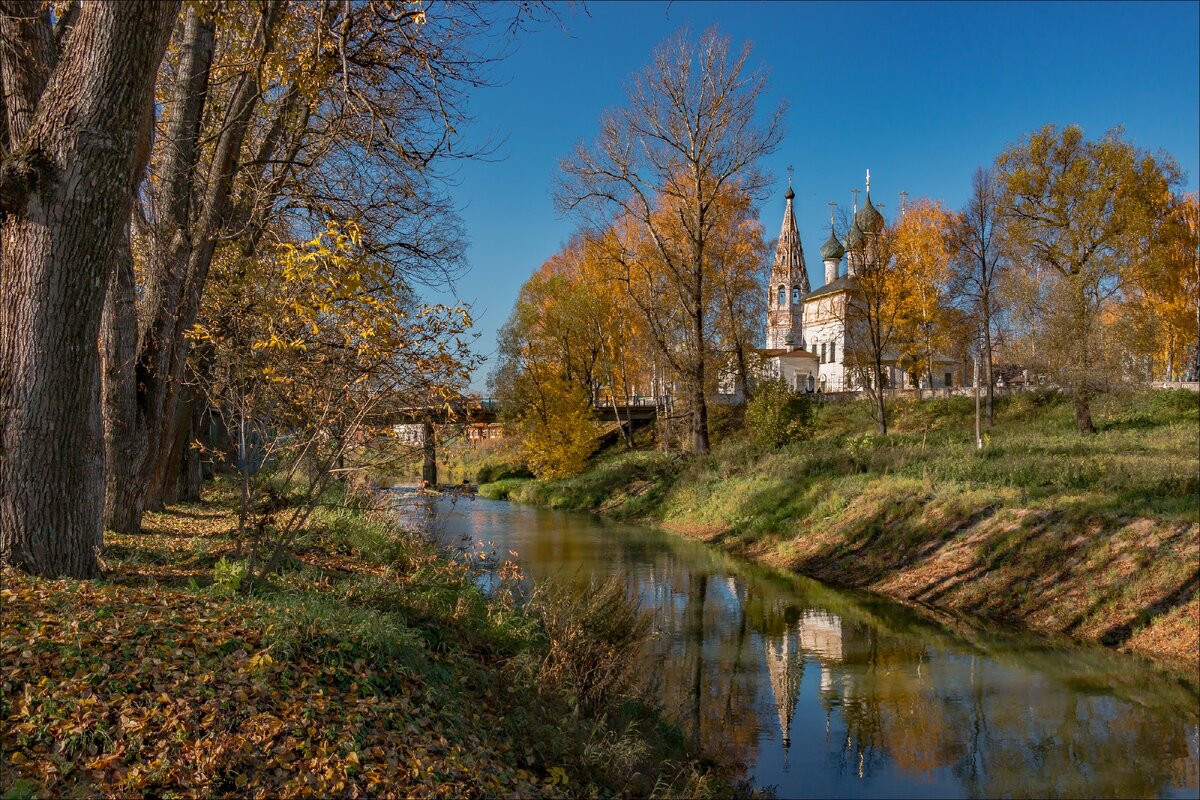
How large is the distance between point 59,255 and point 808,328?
59.0m

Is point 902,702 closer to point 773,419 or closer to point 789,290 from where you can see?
point 773,419

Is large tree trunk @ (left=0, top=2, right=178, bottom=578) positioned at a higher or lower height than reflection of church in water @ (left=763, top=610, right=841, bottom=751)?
higher

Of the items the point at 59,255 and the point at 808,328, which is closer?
the point at 59,255

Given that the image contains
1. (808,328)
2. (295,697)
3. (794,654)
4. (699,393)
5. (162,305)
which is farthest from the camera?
(808,328)

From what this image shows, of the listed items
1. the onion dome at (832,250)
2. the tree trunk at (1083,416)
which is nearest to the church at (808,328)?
the onion dome at (832,250)

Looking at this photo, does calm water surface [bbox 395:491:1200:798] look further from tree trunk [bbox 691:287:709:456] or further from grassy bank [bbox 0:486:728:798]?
tree trunk [bbox 691:287:709:456]

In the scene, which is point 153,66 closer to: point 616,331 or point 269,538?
point 269,538

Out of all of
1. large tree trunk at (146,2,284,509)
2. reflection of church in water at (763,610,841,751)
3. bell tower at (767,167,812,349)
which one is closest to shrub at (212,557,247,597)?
large tree trunk at (146,2,284,509)

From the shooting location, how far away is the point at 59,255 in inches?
234

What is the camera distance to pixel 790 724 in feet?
30.8

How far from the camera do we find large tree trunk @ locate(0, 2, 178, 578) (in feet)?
19.4

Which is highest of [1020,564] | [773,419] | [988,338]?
[988,338]

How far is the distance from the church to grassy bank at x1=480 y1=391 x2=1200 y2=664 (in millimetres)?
22379

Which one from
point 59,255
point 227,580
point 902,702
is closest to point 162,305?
point 59,255
